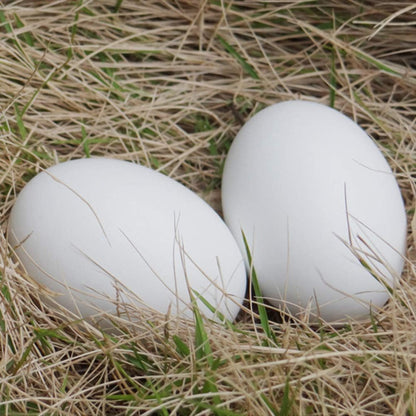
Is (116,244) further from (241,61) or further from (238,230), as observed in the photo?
(241,61)

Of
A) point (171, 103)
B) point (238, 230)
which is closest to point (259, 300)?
point (238, 230)

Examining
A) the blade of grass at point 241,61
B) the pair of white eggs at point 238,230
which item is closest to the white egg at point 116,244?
the pair of white eggs at point 238,230

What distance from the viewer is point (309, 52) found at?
1877 mm

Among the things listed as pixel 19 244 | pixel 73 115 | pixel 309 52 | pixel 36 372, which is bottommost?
pixel 36 372

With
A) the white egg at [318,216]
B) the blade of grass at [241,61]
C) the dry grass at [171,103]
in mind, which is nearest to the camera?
the dry grass at [171,103]

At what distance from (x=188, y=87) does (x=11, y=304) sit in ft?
2.40

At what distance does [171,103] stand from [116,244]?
0.57m

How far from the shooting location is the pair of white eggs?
4.31 ft

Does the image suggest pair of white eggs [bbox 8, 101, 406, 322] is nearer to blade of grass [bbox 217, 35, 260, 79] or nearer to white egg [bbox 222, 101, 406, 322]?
white egg [bbox 222, 101, 406, 322]

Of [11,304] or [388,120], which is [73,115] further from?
[388,120]

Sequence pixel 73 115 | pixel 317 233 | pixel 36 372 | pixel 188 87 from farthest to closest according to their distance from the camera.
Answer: pixel 188 87 < pixel 73 115 < pixel 317 233 < pixel 36 372

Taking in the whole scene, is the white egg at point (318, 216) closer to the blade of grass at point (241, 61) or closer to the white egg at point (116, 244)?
the white egg at point (116, 244)

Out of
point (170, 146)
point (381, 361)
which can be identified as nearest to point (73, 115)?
point (170, 146)

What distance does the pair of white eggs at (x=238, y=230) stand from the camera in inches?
51.8
